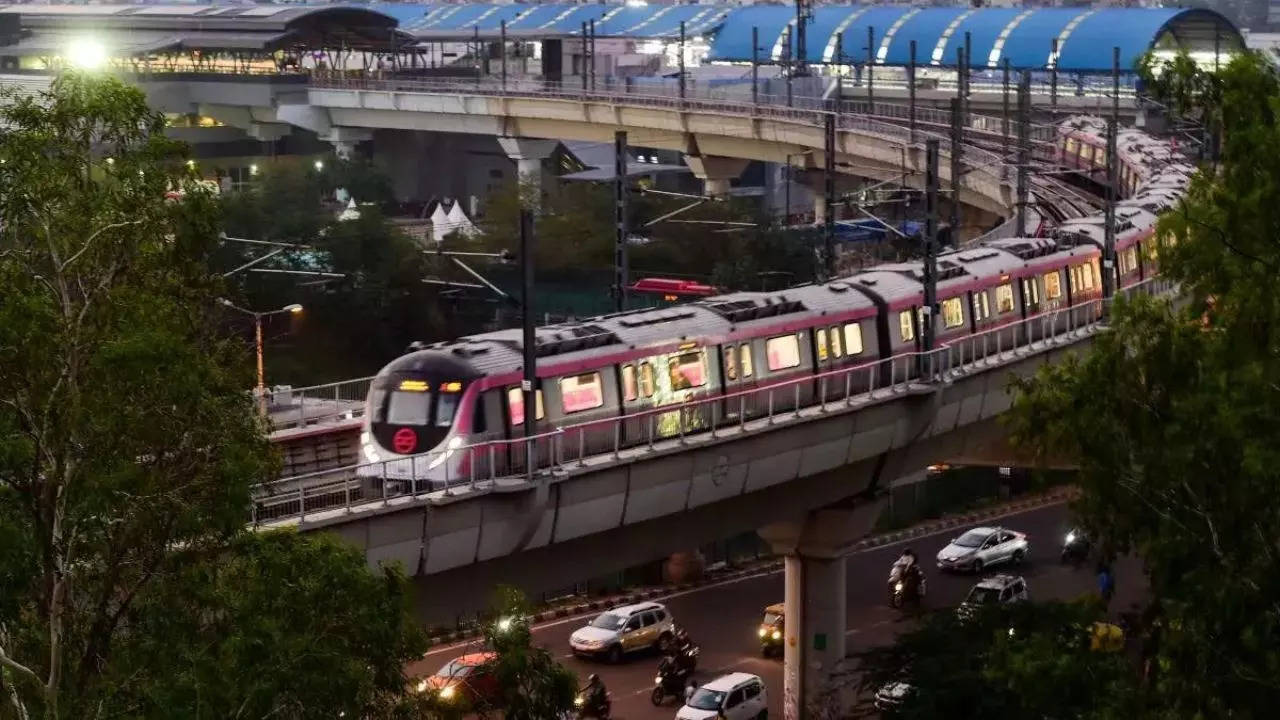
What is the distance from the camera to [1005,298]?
133ft

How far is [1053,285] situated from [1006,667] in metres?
27.2

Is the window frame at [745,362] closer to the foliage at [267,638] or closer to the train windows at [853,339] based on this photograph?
the train windows at [853,339]

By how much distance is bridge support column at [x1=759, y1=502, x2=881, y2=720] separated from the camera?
3531 centimetres

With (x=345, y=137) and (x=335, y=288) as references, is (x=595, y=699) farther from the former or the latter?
(x=345, y=137)

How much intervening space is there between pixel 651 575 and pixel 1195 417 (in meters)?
29.6

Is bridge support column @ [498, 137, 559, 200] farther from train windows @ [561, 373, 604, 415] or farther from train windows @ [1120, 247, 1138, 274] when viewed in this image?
train windows @ [561, 373, 604, 415]

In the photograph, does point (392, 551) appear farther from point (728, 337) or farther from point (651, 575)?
point (651, 575)

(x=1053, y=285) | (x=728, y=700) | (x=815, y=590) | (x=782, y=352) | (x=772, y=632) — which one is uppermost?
(x=782, y=352)

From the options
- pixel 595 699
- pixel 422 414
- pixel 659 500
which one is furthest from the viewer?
pixel 595 699

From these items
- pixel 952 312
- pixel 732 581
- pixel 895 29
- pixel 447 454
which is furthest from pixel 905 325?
pixel 895 29

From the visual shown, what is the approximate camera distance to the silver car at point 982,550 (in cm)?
4522

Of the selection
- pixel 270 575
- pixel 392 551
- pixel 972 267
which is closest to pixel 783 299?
pixel 972 267

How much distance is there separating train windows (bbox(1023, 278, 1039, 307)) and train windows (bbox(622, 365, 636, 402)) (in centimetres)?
1311

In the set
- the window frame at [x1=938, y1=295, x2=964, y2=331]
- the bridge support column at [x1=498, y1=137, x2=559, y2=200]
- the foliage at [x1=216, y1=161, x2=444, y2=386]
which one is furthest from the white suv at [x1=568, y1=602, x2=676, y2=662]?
the bridge support column at [x1=498, y1=137, x2=559, y2=200]
